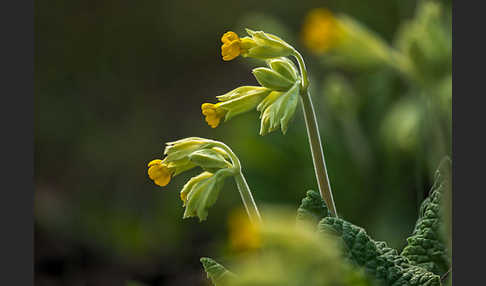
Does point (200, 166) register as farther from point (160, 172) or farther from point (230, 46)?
point (230, 46)

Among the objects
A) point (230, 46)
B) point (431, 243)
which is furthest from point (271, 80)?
point (431, 243)

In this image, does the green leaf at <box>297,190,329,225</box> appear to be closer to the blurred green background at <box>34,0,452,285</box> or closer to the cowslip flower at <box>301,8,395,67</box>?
the blurred green background at <box>34,0,452,285</box>

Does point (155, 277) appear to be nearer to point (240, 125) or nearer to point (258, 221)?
point (240, 125)

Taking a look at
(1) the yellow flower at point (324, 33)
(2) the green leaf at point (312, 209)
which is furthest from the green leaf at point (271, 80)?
(1) the yellow flower at point (324, 33)

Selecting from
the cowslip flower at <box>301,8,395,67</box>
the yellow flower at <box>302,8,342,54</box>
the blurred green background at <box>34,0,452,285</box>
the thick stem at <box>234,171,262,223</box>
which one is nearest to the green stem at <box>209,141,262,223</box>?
the thick stem at <box>234,171,262,223</box>

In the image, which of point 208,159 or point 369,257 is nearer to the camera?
point 369,257

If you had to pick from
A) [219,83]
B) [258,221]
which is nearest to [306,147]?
[219,83]
